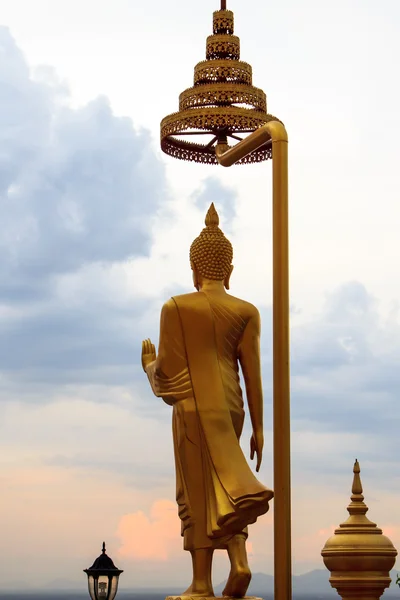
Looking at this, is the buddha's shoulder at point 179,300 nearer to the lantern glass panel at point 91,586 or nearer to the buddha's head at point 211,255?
the buddha's head at point 211,255

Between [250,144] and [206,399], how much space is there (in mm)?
1692

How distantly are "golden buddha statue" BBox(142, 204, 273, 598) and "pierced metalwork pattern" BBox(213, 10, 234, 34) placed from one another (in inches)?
62.7

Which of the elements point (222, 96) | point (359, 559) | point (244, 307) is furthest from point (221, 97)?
point (359, 559)

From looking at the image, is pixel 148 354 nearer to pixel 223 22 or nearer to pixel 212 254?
pixel 212 254

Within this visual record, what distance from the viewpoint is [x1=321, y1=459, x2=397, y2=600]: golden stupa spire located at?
939 centimetres

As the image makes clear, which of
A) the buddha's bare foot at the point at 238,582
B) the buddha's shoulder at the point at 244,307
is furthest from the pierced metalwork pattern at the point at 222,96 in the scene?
the buddha's bare foot at the point at 238,582

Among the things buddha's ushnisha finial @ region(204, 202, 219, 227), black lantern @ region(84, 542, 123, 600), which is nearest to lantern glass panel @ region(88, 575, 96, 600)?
black lantern @ region(84, 542, 123, 600)

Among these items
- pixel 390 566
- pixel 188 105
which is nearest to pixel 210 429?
pixel 390 566

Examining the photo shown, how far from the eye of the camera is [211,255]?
32.2 ft

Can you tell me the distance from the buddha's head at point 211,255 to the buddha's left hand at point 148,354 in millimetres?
528

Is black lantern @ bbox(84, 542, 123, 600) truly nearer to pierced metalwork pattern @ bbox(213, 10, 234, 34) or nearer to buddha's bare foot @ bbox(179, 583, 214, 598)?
buddha's bare foot @ bbox(179, 583, 214, 598)

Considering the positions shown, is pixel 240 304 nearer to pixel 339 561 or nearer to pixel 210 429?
pixel 210 429

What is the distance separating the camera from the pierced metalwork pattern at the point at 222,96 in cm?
1037

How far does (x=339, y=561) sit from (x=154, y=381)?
5.59 feet
